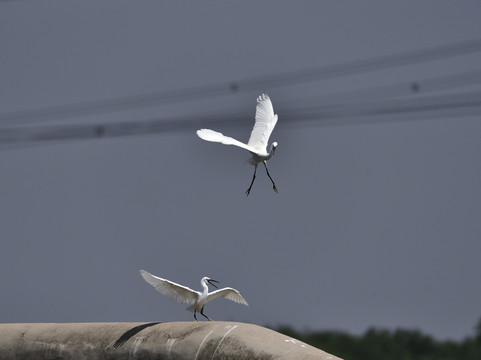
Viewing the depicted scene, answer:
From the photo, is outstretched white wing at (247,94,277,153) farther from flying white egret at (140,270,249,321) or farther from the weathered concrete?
the weathered concrete

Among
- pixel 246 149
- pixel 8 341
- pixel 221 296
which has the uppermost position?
pixel 246 149

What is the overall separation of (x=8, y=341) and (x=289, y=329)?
212 ft

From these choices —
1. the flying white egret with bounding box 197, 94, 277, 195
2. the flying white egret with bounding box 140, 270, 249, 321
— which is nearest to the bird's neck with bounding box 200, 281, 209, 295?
the flying white egret with bounding box 140, 270, 249, 321

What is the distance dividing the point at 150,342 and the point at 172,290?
239 cm

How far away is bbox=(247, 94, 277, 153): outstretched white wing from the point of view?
76.2 ft

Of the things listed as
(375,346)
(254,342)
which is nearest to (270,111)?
(254,342)

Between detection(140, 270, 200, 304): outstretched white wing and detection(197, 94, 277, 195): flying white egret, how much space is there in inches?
93.0

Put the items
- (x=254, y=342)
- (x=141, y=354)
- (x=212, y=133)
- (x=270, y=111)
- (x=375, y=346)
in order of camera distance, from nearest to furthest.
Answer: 1. (x=254, y=342)
2. (x=141, y=354)
3. (x=212, y=133)
4. (x=270, y=111)
5. (x=375, y=346)

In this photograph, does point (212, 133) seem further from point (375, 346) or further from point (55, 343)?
point (375, 346)

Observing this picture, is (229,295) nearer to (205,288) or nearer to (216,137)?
(205,288)

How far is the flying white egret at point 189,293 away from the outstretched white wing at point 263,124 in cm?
308

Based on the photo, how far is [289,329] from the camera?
85000mm

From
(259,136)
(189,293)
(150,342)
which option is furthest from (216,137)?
(150,342)

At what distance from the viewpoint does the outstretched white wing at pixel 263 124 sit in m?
23.2
